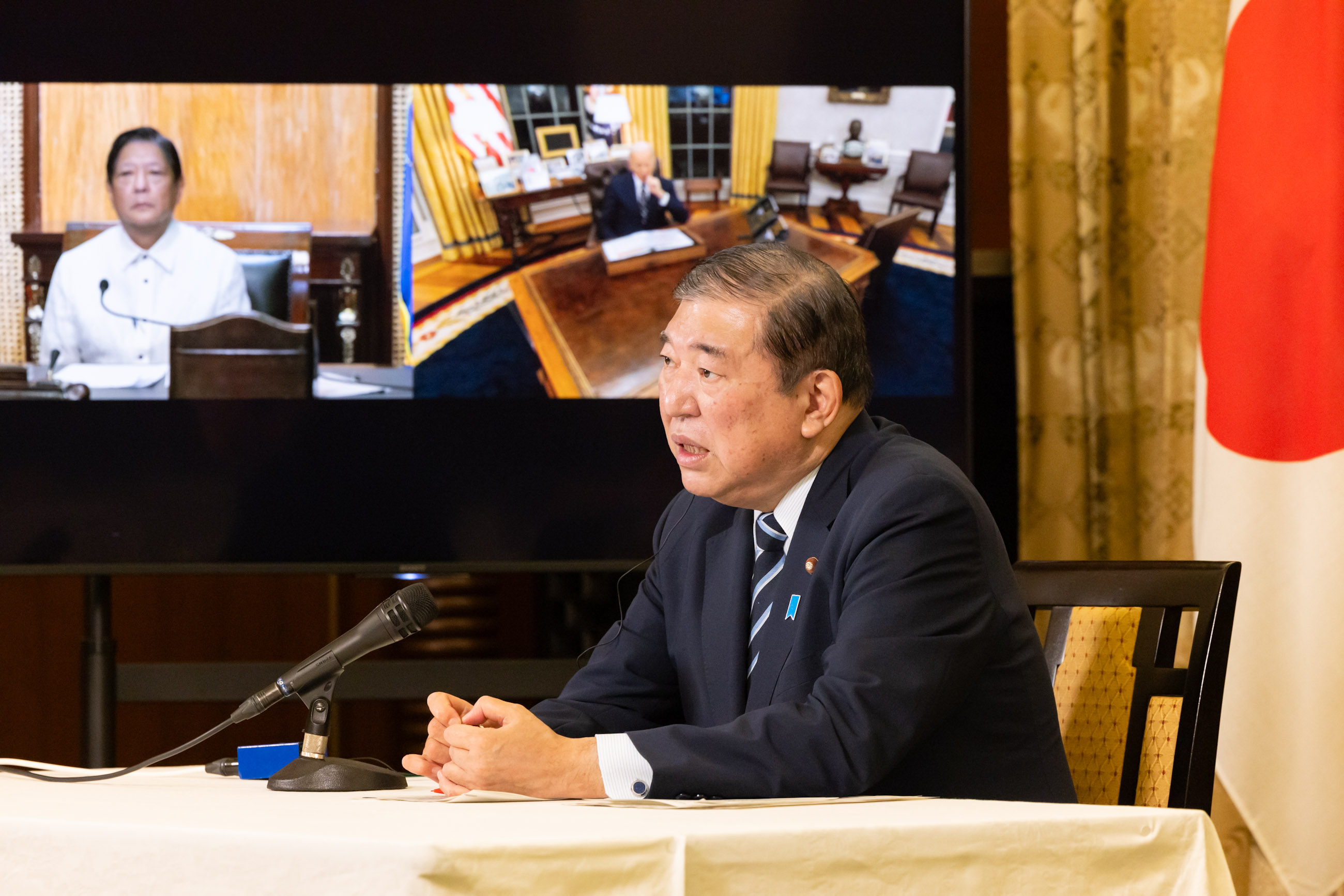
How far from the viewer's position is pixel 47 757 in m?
3.70

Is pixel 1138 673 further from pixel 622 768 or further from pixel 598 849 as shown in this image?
pixel 598 849

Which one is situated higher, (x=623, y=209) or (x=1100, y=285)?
(x=623, y=209)

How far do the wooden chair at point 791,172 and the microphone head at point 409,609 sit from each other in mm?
2062

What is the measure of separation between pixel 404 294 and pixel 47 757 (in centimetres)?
184

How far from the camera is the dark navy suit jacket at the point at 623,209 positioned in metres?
3.12

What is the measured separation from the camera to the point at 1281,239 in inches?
101

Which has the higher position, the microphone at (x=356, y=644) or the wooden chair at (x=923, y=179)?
the wooden chair at (x=923, y=179)

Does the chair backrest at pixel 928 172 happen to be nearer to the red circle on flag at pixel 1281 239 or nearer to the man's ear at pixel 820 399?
the red circle on flag at pixel 1281 239

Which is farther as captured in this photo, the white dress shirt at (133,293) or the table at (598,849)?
the white dress shirt at (133,293)

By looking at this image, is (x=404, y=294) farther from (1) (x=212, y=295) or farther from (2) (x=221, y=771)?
(2) (x=221, y=771)

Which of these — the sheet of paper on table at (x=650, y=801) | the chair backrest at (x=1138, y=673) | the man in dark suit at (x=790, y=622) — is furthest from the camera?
the chair backrest at (x=1138, y=673)

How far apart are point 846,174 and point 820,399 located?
5.64 feet

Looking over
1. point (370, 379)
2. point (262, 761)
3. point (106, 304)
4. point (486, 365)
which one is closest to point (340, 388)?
point (370, 379)

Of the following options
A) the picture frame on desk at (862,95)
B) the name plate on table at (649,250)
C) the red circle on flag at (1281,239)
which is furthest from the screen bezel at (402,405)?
the red circle on flag at (1281,239)
